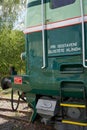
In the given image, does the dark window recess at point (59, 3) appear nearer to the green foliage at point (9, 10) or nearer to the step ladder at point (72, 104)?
the step ladder at point (72, 104)

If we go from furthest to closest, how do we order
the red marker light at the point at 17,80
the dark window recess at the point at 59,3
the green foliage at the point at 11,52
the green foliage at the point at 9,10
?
the green foliage at the point at 9,10 < the green foliage at the point at 11,52 < the red marker light at the point at 17,80 < the dark window recess at the point at 59,3

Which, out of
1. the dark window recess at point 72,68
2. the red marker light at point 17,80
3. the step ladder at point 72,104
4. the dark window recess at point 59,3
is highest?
the dark window recess at point 59,3

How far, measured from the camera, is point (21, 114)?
26.9 feet

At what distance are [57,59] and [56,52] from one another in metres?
0.13

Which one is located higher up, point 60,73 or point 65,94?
point 60,73

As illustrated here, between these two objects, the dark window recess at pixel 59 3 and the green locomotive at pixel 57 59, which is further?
the dark window recess at pixel 59 3

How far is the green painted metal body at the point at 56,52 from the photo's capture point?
17.8ft

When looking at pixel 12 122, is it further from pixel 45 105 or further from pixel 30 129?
pixel 45 105

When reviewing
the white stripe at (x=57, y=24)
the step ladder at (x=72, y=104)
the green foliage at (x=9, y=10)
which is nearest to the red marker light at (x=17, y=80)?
the white stripe at (x=57, y=24)

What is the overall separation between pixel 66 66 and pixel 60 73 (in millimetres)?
175

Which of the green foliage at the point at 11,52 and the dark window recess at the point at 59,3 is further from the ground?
the dark window recess at the point at 59,3

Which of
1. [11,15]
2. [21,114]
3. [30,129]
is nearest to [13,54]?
[11,15]

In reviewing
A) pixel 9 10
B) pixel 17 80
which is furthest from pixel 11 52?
pixel 17 80

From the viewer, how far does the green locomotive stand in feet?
17.7
